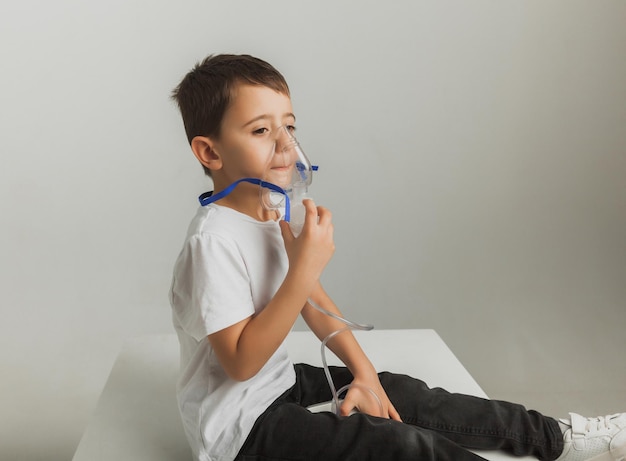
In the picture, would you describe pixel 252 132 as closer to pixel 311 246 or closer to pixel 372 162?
pixel 311 246

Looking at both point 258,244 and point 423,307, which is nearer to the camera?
point 258,244

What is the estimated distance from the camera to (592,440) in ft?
5.37

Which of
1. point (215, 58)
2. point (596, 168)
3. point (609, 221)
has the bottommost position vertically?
point (609, 221)

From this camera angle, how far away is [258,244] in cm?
159

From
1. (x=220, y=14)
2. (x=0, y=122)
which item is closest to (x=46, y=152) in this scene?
(x=0, y=122)

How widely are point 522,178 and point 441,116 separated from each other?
44 cm

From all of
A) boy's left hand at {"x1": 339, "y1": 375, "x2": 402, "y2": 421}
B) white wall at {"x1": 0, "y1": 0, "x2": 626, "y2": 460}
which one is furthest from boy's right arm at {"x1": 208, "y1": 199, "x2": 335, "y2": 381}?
white wall at {"x1": 0, "y1": 0, "x2": 626, "y2": 460}

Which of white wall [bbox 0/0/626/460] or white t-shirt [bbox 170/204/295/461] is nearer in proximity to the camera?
white t-shirt [bbox 170/204/295/461]

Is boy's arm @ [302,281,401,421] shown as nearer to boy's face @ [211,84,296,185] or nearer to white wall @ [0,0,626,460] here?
boy's face @ [211,84,296,185]

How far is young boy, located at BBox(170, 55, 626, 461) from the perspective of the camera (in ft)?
4.80

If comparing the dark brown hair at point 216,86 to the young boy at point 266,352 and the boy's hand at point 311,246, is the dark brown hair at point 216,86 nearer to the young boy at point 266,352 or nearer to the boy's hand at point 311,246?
the young boy at point 266,352

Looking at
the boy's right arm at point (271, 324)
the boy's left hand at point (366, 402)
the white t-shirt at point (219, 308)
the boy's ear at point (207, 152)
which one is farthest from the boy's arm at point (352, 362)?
the boy's ear at point (207, 152)

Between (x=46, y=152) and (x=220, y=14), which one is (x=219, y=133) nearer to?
(x=220, y=14)

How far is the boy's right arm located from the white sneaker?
64 cm
